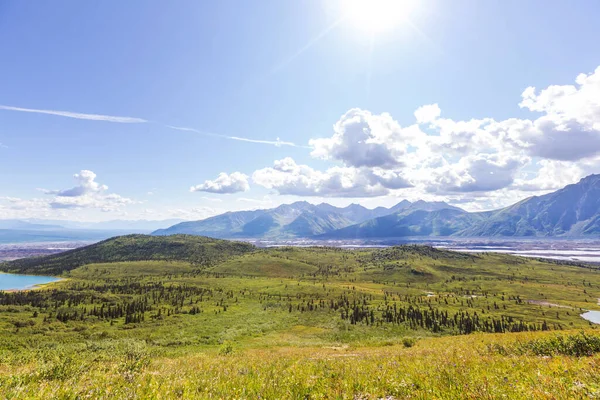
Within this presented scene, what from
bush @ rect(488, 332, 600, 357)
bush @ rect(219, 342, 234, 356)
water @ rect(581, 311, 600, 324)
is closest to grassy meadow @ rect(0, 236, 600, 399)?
bush @ rect(488, 332, 600, 357)

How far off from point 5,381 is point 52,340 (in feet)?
181

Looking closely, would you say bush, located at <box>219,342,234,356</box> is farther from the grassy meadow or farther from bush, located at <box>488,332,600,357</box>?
bush, located at <box>488,332,600,357</box>

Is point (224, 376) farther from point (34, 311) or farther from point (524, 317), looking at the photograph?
point (524, 317)

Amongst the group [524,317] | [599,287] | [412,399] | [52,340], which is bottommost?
[599,287]

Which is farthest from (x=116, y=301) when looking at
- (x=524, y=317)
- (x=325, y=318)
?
(x=524, y=317)

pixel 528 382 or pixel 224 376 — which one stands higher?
pixel 528 382

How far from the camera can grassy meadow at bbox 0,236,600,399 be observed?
9.09 m

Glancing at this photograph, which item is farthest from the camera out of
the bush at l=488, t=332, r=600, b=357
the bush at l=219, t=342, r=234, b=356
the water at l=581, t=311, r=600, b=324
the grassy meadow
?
the water at l=581, t=311, r=600, b=324

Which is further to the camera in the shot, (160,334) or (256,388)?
(160,334)

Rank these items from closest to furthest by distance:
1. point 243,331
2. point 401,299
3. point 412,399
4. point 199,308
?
point 412,399 < point 243,331 < point 199,308 < point 401,299

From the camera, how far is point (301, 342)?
51.1m

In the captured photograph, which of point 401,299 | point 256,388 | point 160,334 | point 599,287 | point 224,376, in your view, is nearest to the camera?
point 256,388

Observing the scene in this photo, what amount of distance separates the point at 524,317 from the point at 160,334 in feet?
399

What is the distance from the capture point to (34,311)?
252ft
